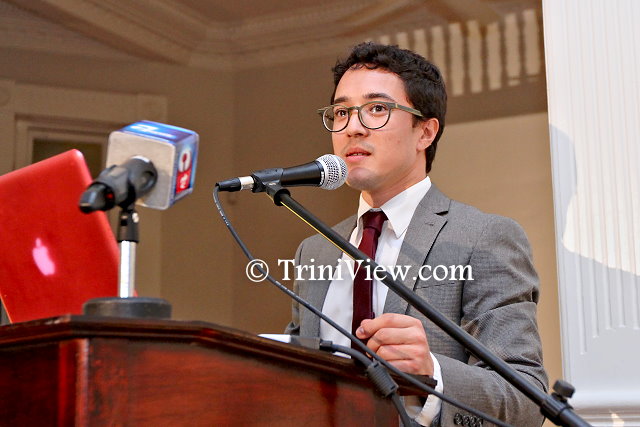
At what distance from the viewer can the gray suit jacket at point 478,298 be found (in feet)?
4.88

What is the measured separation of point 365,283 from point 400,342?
1.71 ft

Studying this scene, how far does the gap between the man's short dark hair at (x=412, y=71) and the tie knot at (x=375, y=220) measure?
0.26m

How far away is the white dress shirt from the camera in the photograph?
1883mm

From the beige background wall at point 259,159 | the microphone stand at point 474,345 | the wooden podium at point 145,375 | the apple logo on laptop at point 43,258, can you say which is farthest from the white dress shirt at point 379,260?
the beige background wall at point 259,159

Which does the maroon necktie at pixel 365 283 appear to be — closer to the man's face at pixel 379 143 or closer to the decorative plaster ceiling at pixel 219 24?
the man's face at pixel 379 143

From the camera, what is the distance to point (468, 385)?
4.71 ft

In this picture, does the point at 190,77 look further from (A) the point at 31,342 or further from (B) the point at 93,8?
(A) the point at 31,342

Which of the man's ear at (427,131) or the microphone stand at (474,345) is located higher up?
the man's ear at (427,131)

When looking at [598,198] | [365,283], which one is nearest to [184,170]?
[365,283]

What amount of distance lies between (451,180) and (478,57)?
0.67 metres

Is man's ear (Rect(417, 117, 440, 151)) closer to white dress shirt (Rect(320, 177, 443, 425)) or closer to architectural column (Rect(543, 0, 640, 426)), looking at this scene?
white dress shirt (Rect(320, 177, 443, 425))

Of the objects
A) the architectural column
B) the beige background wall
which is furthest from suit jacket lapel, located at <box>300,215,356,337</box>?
the beige background wall

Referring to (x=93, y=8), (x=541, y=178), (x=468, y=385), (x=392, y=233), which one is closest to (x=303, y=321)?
(x=392, y=233)

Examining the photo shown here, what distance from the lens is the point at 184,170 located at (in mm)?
1051
